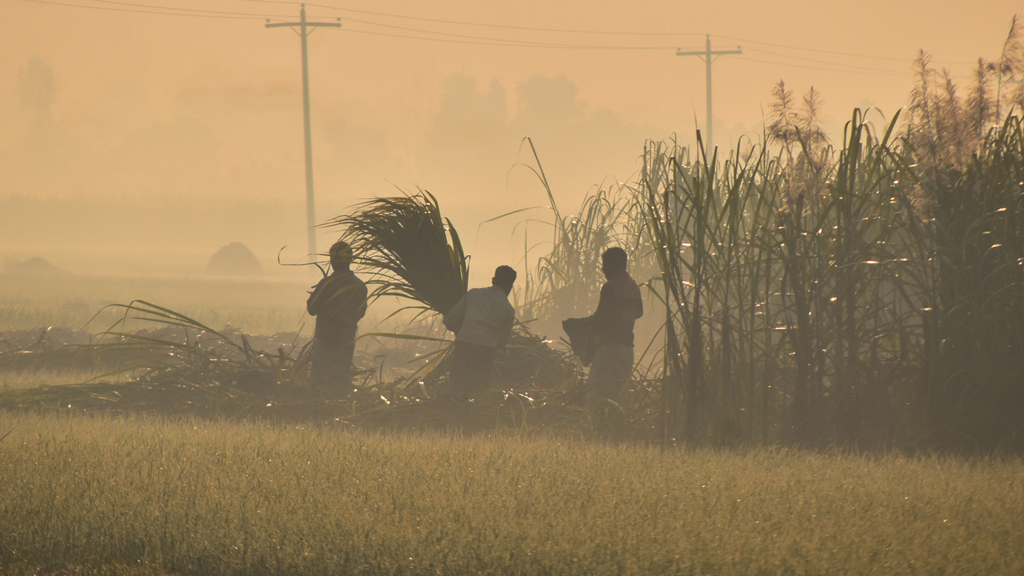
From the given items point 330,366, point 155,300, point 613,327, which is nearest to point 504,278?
point 613,327

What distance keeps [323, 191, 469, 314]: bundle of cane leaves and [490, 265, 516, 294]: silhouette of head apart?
20.3 inches

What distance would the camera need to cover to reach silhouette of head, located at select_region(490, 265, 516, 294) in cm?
755

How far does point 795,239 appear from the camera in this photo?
5.96 meters

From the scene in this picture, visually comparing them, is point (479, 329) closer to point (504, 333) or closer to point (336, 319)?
point (504, 333)

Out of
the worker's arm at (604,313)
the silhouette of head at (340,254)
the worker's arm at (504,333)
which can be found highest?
the silhouette of head at (340,254)

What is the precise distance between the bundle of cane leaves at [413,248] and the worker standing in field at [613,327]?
4.21ft

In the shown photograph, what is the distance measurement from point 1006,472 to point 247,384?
18.9 ft

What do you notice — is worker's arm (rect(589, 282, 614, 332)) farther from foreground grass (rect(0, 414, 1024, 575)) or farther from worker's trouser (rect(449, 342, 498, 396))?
foreground grass (rect(0, 414, 1024, 575))

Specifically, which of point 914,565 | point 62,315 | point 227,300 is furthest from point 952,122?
point 227,300

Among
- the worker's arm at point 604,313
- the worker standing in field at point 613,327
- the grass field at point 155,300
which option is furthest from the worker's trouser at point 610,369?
the grass field at point 155,300

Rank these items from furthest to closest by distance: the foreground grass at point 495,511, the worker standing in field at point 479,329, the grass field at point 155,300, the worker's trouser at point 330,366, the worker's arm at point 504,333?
the grass field at point 155,300 < the worker's trouser at point 330,366 < the worker's arm at point 504,333 < the worker standing in field at point 479,329 < the foreground grass at point 495,511

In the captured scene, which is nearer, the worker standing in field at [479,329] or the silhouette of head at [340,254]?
the worker standing in field at [479,329]

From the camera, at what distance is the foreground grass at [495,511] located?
146 inches

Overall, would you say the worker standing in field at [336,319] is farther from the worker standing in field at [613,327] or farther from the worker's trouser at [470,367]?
the worker standing in field at [613,327]
